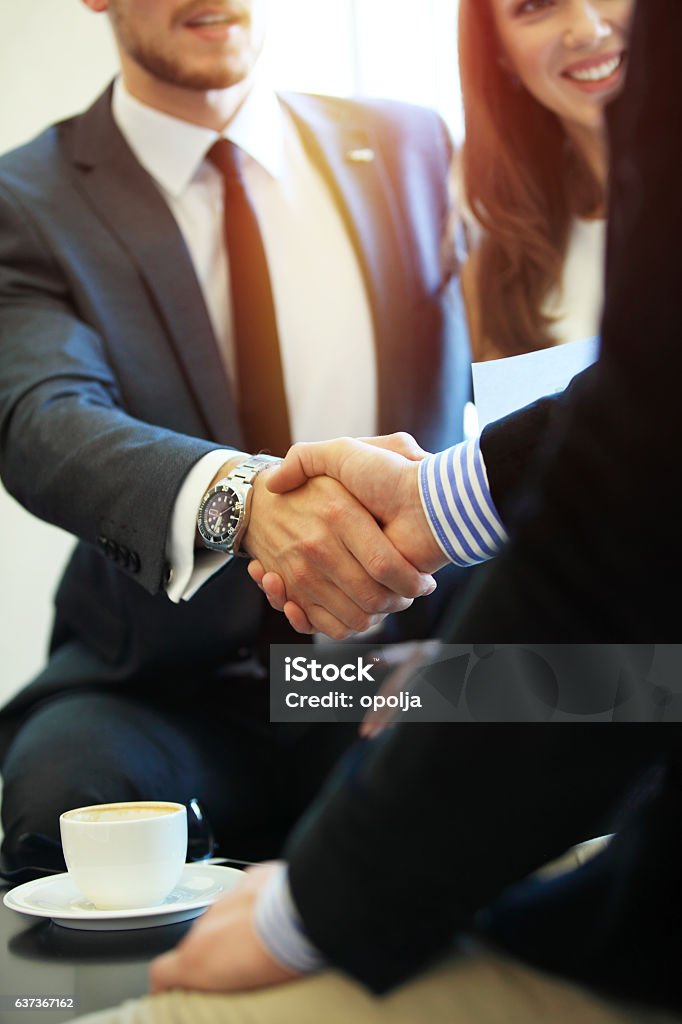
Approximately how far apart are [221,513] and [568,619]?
0.66 m

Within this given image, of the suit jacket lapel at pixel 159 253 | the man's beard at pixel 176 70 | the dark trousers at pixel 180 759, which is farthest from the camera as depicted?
the man's beard at pixel 176 70

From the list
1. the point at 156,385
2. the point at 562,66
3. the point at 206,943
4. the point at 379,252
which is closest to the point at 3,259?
the point at 156,385

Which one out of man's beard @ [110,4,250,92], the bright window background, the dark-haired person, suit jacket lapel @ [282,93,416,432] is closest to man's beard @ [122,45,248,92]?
man's beard @ [110,4,250,92]

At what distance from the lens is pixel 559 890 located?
1.34 ft

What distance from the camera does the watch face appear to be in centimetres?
99

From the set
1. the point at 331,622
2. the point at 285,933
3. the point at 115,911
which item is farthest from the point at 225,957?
the point at 331,622

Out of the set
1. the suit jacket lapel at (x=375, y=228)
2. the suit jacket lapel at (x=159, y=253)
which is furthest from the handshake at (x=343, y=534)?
the suit jacket lapel at (x=375, y=228)

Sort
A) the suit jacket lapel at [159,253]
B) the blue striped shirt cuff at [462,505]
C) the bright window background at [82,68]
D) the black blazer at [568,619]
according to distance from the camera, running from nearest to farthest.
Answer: the black blazer at [568,619] < the blue striped shirt cuff at [462,505] < the suit jacket lapel at [159,253] < the bright window background at [82,68]

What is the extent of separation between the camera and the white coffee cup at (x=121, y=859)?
62 centimetres

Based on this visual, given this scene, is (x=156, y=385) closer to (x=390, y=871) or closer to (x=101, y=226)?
(x=101, y=226)

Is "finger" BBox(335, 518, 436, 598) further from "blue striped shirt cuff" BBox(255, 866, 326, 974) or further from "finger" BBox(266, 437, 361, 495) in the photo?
"blue striped shirt cuff" BBox(255, 866, 326, 974)

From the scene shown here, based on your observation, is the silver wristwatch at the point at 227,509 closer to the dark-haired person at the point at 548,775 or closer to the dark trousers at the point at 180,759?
the dark trousers at the point at 180,759

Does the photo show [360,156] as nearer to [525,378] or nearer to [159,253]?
[159,253]

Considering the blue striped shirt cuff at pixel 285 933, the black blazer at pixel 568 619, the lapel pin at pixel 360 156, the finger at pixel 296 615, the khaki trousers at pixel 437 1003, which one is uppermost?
the black blazer at pixel 568 619
